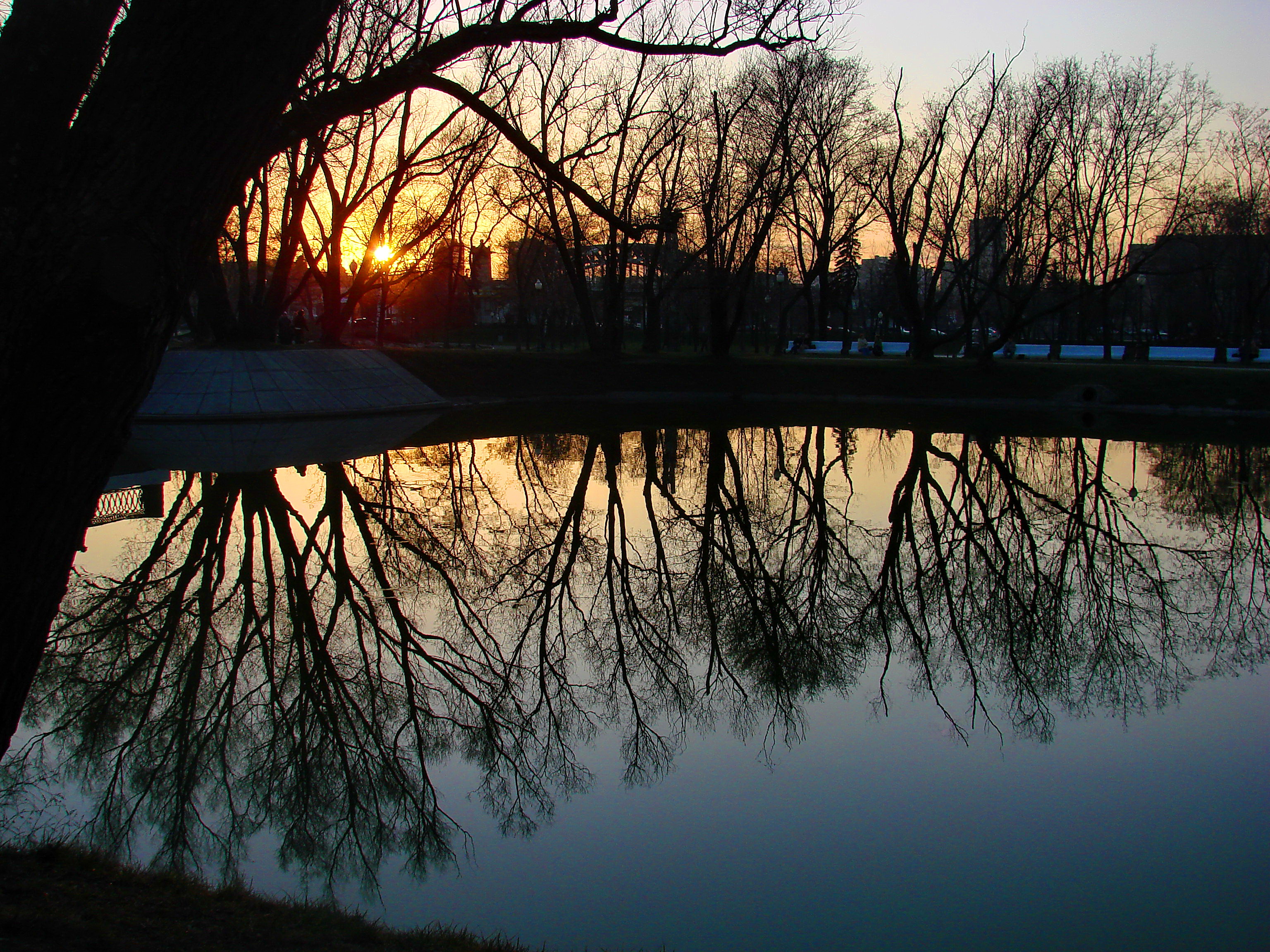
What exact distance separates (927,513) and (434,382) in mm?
21093

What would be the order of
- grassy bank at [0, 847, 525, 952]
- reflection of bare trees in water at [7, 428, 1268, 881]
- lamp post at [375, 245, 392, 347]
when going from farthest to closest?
lamp post at [375, 245, 392, 347] < reflection of bare trees in water at [7, 428, 1268, 881] < grassy bank at [0, 847, 525, 952]

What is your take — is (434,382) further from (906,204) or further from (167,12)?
(167,12)

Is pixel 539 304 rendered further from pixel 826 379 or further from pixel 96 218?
pixel 96 218

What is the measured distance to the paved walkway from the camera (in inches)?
918

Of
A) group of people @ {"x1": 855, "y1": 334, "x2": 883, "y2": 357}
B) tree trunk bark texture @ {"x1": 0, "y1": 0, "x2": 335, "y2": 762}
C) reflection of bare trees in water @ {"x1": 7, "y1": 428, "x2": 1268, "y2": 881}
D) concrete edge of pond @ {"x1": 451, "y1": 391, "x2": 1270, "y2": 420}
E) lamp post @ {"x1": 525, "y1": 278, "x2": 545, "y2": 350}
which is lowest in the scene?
reflection of bare trees in water @ {"x1": 7, "y1": 428, "x2": 1268, "y2": 881}

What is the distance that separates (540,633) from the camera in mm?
8352

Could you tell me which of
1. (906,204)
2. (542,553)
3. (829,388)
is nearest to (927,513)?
(542,553)

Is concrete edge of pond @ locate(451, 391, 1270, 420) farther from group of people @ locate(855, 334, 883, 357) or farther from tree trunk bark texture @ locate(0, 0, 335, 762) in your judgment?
tree trunk bark texture @ locate(0, 0, 335, 762)

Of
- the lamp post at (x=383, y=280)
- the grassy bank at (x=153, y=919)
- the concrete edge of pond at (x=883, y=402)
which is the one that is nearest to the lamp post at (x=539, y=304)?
the lamp post at (x=383, y=280)

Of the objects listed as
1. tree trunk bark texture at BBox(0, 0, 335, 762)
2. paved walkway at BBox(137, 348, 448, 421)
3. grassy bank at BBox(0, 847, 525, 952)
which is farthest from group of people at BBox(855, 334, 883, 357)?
tree trunk bark texture at BBox(0, 0, 335, 762)

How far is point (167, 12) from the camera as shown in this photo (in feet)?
7.45

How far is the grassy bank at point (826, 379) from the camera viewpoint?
31.2 metres

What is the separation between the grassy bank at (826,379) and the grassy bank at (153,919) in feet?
91.4

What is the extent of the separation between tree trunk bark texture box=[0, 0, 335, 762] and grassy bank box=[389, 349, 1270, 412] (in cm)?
2948
